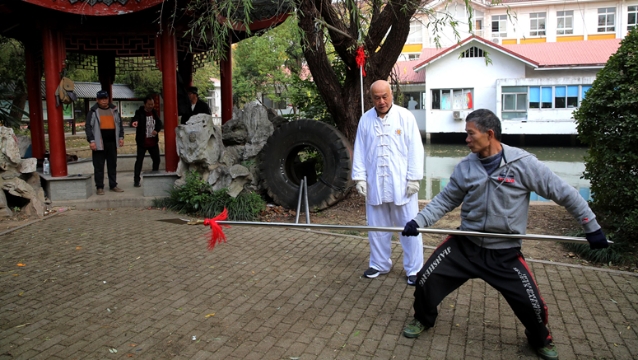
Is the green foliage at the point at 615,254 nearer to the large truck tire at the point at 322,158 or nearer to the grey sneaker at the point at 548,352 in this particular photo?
the grey sneaker at the point at 548,352

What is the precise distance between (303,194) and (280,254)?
2216 millimetres

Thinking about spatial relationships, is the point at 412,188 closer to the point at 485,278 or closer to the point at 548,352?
the point at 485,278

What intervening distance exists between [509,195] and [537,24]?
38.5 m

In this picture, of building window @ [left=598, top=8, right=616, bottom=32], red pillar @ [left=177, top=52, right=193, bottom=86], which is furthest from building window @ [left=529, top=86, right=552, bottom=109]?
red pillar @ [left=177, top=52, right=193, bottom=86]

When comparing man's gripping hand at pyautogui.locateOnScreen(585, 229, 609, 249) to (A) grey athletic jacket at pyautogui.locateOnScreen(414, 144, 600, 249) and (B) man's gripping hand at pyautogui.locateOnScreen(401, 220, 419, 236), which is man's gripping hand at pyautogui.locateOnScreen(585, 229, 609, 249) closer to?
Result: (A) grey athletic jacket at pyautogui.locateOnScreen(414, 144, 600, 249)

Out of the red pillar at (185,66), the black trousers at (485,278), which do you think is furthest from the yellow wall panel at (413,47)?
the black trousers at (485,278)

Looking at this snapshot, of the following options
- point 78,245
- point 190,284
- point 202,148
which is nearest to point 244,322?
point 190,284

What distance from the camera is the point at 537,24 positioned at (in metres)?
37.6

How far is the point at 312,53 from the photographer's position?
841 centimetres

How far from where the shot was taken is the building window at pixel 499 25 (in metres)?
38.8

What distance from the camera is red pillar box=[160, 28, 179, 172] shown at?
8836 mm

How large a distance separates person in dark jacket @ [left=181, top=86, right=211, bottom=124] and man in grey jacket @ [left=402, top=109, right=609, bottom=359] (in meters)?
6.95

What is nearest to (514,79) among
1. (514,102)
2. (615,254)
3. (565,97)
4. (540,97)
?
(514,102)

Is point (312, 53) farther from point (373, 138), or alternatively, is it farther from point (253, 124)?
point (373, 138)
